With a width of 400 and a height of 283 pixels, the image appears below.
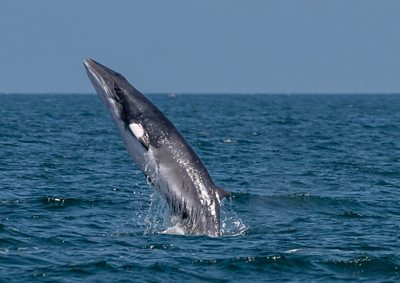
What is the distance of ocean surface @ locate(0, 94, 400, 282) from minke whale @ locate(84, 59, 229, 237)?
62 centimetres

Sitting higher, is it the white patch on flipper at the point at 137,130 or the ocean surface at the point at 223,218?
the white patch on flipper at the point at 137,130

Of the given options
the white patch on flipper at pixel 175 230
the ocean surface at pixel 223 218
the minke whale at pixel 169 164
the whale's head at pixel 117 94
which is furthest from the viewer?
the white patch on flipper at pixel 175 230

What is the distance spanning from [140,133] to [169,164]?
828 millimetres

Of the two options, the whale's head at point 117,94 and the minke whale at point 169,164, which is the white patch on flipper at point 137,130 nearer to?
the minke whale at point 169,164

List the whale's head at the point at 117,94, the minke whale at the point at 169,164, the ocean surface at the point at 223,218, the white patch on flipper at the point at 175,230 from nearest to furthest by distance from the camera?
the ocean surface at the point at 223,218 → the minke whale at the point at 169,164 → the whale's head at the point at 117,94 → the white patch on flipper at the point at 175,230

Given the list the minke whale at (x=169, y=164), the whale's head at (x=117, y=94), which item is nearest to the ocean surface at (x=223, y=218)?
the minke whale at (x=169, y=164)

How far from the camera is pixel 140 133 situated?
19812 mm

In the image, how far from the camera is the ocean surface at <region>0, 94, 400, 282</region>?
59.9ft

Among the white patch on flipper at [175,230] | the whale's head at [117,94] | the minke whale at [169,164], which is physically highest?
the whale's head at [117,94]

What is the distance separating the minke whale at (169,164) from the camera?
1977 centimetres

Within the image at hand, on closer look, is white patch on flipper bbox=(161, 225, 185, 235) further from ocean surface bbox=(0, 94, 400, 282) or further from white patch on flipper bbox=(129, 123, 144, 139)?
white patch on flipper bbox=(129, 123, 144, 139)

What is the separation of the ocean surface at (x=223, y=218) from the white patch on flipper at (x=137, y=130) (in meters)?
2.23

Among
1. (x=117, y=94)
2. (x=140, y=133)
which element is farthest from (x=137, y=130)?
(x=117, y=94)

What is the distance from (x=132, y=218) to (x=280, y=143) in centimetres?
2639
